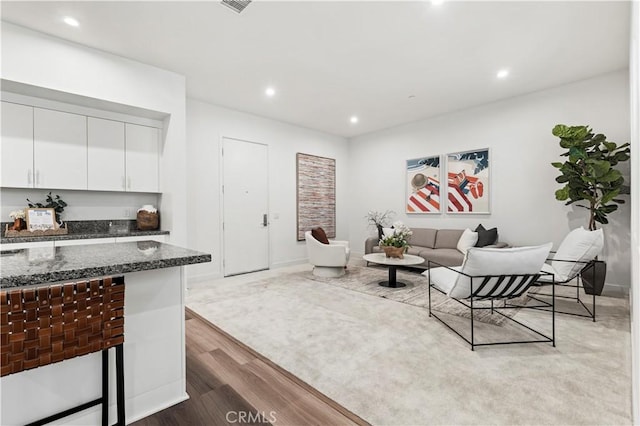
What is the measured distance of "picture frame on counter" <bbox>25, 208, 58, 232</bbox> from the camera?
308 centimetres

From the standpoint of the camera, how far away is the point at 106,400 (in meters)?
1.38

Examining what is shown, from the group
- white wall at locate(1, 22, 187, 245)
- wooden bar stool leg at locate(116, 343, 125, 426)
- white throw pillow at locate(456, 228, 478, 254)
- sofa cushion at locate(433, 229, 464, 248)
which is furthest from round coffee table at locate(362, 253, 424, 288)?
wooden bar stool leg at locate(116, 343, 125, 426)

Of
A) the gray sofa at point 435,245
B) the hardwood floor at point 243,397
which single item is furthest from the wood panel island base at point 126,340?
the gray sofa at point 435,245

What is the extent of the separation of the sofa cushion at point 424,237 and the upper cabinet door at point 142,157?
14.8 feet

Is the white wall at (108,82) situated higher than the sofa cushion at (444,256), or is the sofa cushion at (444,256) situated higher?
the white wall at (108,82)

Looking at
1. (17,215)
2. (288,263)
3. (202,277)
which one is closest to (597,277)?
(288,263)

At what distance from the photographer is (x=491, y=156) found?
495 centimetres

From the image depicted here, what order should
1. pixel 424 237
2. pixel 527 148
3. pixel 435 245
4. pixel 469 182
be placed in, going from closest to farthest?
pixel 527 148
pixel 469 182
pixel 435 245
pixel 424 237

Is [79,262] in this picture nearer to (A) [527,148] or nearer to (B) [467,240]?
(B) [467,240]

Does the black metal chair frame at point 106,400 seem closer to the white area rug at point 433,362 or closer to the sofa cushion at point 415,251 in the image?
the white area rug at point 433,362

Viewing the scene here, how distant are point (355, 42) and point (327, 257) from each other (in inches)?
120

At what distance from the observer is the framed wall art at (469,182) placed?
5008mm

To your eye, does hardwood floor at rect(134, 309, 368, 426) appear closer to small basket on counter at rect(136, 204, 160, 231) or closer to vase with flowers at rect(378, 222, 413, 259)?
small basket on counter at rect(136, 204, 160, 231)

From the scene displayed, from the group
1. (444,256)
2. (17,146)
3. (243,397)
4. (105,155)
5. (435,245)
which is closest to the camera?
(243,397)
